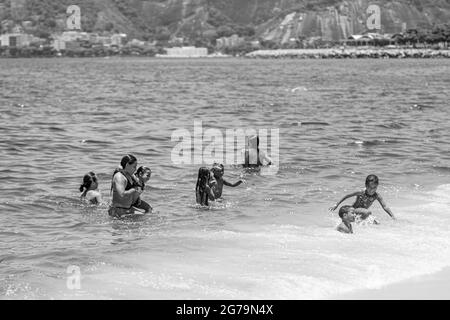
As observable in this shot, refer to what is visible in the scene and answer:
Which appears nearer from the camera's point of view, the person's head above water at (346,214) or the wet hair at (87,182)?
the person's head above water at (346,214)

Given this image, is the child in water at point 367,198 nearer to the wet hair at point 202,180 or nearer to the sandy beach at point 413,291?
the wet hair at point 202,180

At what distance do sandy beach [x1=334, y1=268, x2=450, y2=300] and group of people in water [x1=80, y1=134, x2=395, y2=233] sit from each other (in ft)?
9.47

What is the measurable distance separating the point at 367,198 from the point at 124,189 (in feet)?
14.6

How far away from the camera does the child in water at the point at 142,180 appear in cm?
1541

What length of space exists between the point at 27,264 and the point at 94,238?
1.96 metres

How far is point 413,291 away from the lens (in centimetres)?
1038

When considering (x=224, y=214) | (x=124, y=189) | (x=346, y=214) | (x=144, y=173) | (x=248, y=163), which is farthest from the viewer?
(x=248, y=163)

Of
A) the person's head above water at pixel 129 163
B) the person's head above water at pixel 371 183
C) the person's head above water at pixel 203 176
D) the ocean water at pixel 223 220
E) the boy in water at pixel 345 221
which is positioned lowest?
the ocean water at pixel 223 220

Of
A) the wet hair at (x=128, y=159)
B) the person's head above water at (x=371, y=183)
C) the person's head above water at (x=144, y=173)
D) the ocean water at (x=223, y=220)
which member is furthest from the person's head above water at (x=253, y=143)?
the person's head above water at (x=371, y=183)

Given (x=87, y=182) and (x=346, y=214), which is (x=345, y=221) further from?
(x=87, y=182)

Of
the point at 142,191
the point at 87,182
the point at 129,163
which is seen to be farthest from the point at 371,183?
the point at 87,182

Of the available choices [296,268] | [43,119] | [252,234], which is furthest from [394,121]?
[296,268]

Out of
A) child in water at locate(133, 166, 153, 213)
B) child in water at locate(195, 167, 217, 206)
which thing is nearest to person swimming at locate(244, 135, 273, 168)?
child in water at locate(195, 167, 217, 206)
